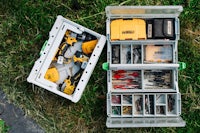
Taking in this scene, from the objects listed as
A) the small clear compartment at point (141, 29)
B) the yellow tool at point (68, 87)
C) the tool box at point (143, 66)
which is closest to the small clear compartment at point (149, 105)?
the tool box at point (143, 66)

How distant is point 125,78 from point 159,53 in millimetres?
278

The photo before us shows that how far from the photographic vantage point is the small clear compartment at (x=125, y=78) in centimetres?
275

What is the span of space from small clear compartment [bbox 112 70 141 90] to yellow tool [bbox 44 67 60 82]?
1.25 feet

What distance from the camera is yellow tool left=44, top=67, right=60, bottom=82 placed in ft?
8.98

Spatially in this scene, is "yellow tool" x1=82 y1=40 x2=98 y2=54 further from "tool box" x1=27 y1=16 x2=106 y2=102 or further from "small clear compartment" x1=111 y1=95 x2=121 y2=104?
"small clear compartment" x1=111 y1=95 x2=121 y2=104

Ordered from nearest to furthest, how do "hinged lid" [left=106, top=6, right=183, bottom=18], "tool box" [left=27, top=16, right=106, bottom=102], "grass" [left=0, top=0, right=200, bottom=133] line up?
"hinged lid" [left=106, top=6, right=183, bottom=18] → "tool box" [left=27, top=16, right=106, bottom=102] → "grass" [left=0, top=0, right=200, bottom=133]

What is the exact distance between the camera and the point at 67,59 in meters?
2.77

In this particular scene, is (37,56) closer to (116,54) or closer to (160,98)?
(116,54)

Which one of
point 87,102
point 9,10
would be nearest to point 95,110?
point 87,102

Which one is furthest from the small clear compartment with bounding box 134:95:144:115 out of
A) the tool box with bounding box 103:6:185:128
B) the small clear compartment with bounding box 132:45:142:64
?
the small clear compartment with bounding box 132:45:142:64

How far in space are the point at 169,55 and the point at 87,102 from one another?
639 mm

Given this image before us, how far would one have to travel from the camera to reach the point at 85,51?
277 cm

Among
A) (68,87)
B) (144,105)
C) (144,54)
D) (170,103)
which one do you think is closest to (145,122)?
(144,105)

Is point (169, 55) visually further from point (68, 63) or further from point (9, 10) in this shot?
point (9, 10)
